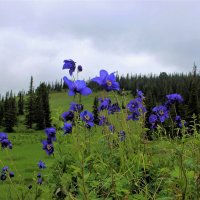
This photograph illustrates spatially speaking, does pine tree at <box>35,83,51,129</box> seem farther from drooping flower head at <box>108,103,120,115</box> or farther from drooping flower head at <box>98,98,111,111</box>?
drooping flower head at <box>98,98,111,111</box>

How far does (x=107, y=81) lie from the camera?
4.22 meters

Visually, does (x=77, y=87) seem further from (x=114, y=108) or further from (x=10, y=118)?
(x=10, y=118)

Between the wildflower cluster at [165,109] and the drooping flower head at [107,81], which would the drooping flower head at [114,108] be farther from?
the drooping flower head at [107,81]

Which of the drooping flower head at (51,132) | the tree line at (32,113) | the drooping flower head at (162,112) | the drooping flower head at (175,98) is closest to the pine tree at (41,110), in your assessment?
the tree line at (32,113)

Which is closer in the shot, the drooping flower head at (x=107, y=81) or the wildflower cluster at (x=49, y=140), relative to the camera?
the drooping flower head at (x=107, y=81)

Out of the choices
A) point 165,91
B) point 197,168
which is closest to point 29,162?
point 197,168

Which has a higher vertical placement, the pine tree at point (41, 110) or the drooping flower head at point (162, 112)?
the drooping flower head at point (162, 112)

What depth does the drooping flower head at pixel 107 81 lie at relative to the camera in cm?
420

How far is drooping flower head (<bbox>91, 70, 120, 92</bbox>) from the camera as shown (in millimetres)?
4199

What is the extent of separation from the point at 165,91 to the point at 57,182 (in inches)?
5532

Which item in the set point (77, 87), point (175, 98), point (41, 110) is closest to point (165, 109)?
point (175, 98)

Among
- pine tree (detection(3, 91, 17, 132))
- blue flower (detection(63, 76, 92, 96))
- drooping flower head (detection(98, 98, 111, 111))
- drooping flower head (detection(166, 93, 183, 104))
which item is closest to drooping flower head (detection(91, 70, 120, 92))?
blue flower (detection(63, 76, 92, 96))

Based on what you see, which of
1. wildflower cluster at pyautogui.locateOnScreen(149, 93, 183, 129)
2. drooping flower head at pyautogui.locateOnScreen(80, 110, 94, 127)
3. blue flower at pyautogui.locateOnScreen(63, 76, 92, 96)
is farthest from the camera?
wildflower cluster at pyautogui.locateOnScreen(149, 93, 183, 129)

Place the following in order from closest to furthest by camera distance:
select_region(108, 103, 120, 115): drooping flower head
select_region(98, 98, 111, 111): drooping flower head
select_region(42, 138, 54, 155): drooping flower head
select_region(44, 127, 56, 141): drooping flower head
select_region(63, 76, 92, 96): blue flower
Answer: select_region(63, 76, 92, 96): blue flower, select_region(98, 98, 111, 111): drooping flower head, select_region(42, 138, 54, 155): drooping flower head, select_region(44, 127, 56, 141): drooping flower head, select_region(108, 103, 120, 115): drooping flower head
